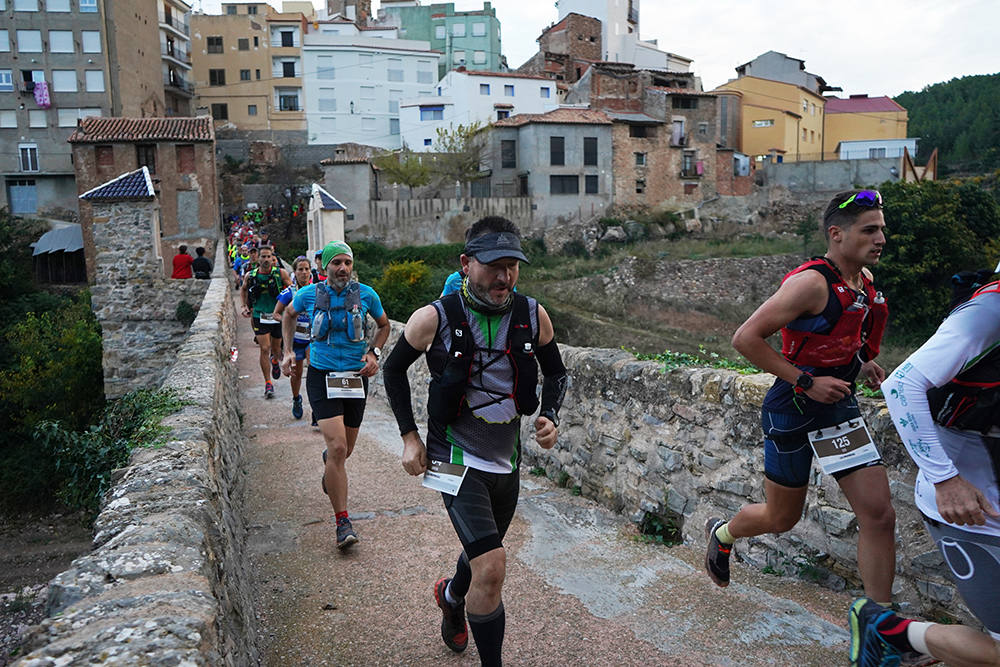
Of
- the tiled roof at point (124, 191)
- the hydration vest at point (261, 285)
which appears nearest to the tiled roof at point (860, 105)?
the tiled roof at point (124, 191)

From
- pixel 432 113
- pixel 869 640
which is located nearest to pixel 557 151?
pixel 432 113

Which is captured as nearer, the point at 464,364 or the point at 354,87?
the point at 464,364

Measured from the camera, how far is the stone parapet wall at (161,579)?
2.05 metres

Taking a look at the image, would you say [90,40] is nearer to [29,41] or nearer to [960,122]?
[29,41]

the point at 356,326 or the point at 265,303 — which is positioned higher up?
the point at 356,326

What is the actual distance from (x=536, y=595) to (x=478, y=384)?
1643 mm

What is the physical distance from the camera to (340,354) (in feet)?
18.4

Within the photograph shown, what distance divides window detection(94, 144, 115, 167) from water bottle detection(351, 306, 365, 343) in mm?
32780

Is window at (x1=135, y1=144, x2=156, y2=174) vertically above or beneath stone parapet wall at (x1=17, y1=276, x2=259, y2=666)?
above

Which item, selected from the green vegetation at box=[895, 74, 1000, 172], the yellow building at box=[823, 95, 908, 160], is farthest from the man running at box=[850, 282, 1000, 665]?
the green vegetation at box=[895, 74, 1000, 172]

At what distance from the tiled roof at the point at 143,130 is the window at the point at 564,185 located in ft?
66.1

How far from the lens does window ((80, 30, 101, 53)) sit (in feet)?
146

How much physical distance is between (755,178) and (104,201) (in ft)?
145

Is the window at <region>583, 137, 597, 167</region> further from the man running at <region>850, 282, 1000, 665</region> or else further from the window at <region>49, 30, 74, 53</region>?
the man running at <region>850, 282, 1000, 665</region>
